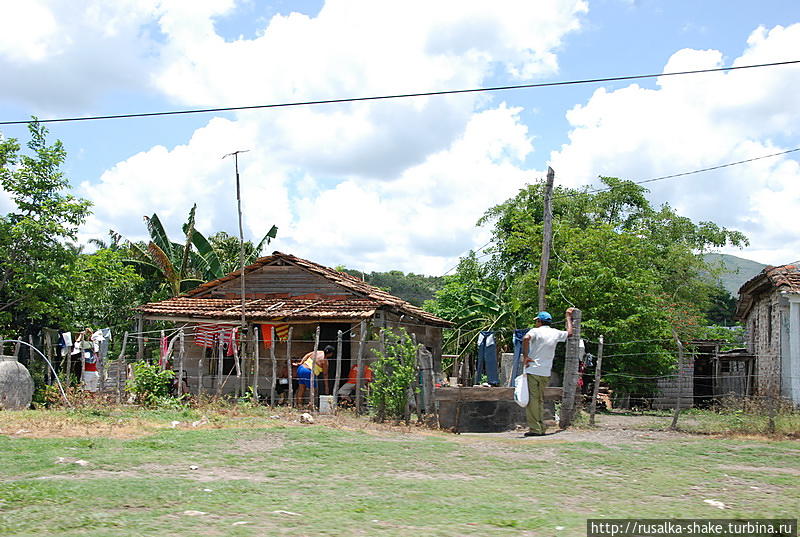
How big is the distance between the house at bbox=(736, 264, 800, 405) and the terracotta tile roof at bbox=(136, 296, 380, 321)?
30.7 feet

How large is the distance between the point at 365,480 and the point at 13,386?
10.8 meters

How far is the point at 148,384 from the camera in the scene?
16.5m

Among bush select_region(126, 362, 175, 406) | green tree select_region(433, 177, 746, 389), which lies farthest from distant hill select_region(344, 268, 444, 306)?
bush select_region(126, 362, 175, 406)

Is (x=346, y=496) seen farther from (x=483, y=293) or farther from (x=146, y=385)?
(x=483, y=293)

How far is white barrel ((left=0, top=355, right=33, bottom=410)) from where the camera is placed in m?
14.8

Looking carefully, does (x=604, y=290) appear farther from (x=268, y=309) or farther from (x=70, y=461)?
(x=70, y=461)

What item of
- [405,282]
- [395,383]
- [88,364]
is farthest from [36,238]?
[405,282]

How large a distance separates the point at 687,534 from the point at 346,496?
269cm

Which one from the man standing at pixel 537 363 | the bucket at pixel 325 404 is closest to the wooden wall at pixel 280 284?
the bucket at pixel 325 404

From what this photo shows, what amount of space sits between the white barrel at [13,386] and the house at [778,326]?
15.2 m

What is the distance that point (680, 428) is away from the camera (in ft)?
41.2

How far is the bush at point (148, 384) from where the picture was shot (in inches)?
645

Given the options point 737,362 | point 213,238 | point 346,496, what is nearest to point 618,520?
point 346,496

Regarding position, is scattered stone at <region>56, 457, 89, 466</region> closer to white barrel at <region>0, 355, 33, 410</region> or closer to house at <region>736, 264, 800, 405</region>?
white barrel at <region>0, 355, 33, 410</region>
